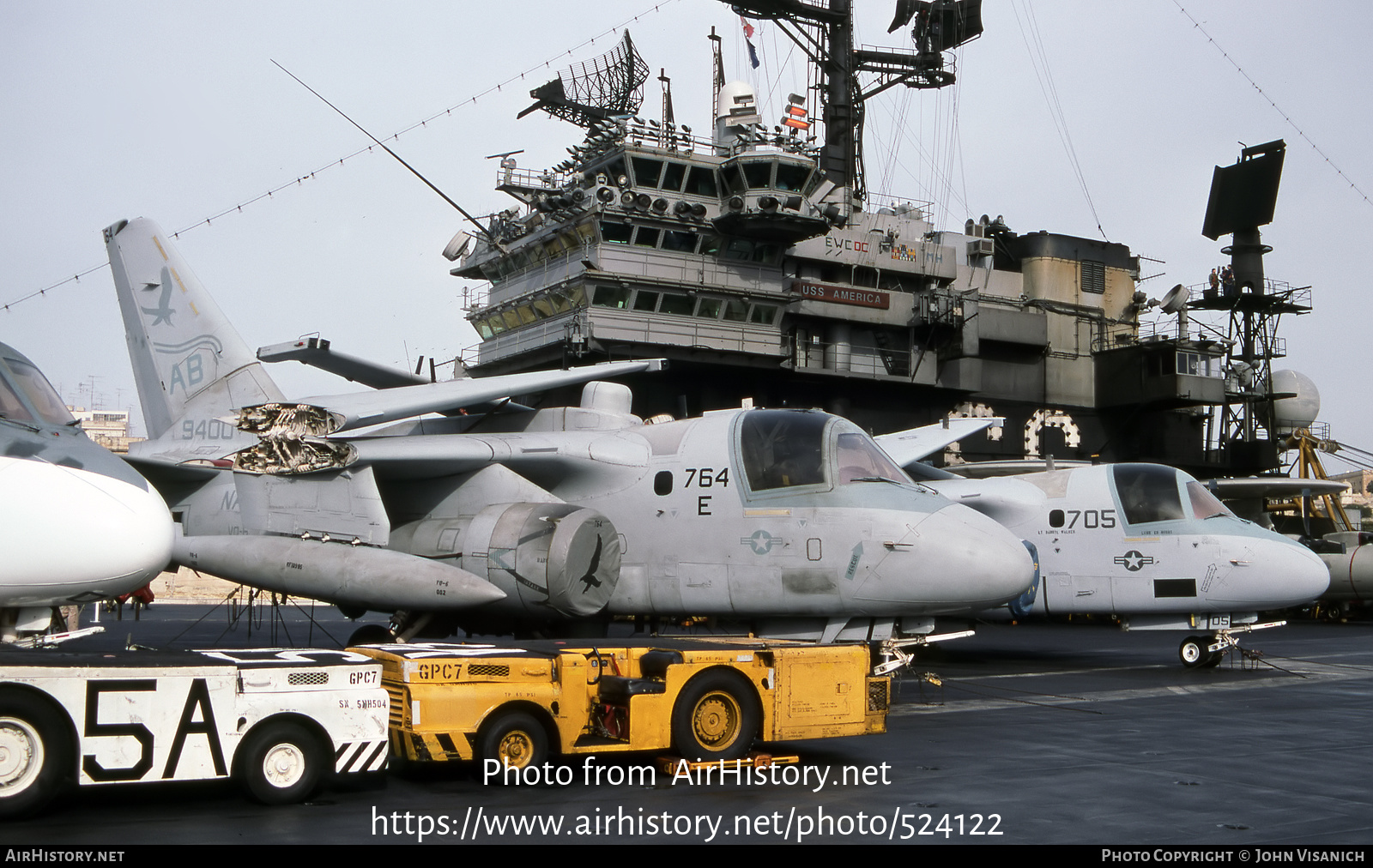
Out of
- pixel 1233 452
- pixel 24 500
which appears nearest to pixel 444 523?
pixel 24 500

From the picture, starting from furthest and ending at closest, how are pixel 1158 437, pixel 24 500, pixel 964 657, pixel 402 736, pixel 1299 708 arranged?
pixel 1158 437
pixel 964 657
pixel 1299 708
pixel 402 736
pixel 24 500

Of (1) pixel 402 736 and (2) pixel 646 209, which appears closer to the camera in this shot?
(1) pixel 402 736

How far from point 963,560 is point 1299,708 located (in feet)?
17.3

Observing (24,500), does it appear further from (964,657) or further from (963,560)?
(964,657)

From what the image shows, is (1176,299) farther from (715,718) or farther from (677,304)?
(715,718)

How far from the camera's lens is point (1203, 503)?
60.6 feet

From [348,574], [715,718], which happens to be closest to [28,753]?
[715,718]

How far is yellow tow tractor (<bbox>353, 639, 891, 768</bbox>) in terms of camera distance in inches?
318

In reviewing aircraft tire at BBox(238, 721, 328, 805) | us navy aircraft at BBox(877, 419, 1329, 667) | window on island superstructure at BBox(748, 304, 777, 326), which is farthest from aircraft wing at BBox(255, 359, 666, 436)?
window on island superstructure at BBox(748, 304, 777, 326)

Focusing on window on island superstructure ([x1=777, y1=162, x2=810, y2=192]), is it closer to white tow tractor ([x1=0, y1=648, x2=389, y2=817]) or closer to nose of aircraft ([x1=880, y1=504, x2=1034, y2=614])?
nose of aircraft ([x1=880, y1=504, x2=1034, y2=614])

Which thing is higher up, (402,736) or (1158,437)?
(1158,437)

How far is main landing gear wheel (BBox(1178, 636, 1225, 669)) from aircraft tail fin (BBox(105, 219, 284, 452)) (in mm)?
15604
